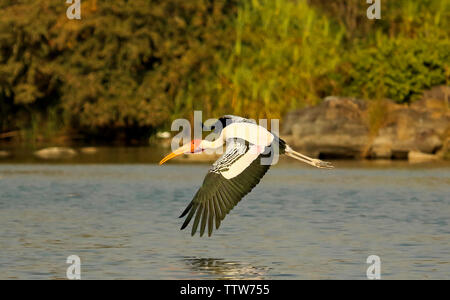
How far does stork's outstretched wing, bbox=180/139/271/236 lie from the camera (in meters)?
12.9

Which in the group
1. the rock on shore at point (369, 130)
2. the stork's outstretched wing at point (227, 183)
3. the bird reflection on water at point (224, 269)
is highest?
the stork's outstretched wing at point (227, 183)

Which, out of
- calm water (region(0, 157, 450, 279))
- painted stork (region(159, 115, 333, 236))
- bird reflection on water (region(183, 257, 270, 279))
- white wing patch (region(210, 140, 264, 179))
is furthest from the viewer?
white wing patch (region(210, 140, 264, 179))

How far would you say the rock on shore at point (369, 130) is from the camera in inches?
1399

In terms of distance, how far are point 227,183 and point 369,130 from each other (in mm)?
23723

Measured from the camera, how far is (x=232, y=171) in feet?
43.7

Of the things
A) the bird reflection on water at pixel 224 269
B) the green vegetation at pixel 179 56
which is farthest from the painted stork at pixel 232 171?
the green vegetation at pixel 179 56

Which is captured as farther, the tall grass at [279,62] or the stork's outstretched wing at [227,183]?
the tall grass at [279,62]

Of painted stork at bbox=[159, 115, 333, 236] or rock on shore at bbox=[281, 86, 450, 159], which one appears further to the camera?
rock on shore at bbox=[281, 86, 450, 159]

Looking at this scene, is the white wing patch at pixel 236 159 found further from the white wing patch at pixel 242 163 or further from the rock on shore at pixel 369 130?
the rock on shore at pixel 369 130

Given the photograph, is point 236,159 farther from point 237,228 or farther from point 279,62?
point 279,62

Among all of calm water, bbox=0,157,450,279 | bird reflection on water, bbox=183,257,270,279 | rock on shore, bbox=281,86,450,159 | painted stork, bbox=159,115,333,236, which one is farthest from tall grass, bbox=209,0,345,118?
bird reflection on water, bbox=183,257,270,279

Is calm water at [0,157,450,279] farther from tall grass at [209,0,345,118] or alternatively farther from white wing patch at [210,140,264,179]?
tall grass at [209,0,345,118]

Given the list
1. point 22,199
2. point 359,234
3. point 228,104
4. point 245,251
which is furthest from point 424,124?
point 245,251

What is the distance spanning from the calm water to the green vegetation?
12.7 metres
